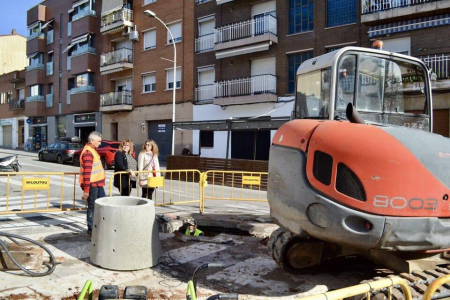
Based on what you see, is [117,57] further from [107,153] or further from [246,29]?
[246,29]

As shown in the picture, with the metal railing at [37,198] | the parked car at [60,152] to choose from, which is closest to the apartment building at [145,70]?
the parked car at [60,152]

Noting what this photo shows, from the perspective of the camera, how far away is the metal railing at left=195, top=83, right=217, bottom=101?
23.8 m

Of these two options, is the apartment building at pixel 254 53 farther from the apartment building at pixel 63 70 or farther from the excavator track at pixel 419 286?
the excavator track at pixel 419 286

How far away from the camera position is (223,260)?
220 inches

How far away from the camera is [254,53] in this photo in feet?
71.5

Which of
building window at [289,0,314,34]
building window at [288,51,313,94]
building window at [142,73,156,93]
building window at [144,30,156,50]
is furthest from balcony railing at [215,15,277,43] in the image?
building window at [142,73,156,93]

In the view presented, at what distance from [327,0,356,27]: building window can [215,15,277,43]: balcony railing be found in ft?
10.2

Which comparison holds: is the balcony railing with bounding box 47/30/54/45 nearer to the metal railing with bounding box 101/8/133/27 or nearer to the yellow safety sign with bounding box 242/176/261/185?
the metal railing with bounding box 101/8/133/27

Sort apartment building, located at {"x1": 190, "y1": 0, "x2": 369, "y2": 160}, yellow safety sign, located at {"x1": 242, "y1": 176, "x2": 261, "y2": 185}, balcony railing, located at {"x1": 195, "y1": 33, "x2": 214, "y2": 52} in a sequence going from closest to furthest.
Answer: yellow safety sign, located at {"x1": 242, "y1": 176, "x2": 261, "y2": 185} → apartment building, located at {"x1": 190, "y1": 0, "x2": 369, "y2": 160} → balcony railing, located at {"x1": 195, "y1": 33, "x2": 214, "y2": 52}

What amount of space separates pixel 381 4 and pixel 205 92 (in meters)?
11.3

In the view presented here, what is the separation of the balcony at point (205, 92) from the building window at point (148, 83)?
4451mm

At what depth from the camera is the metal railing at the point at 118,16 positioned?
28.5m

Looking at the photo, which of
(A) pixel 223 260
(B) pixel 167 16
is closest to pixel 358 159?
(A) pixel 223 260

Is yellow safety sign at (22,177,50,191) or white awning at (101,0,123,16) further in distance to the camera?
white awning at (101,0,123,16)
